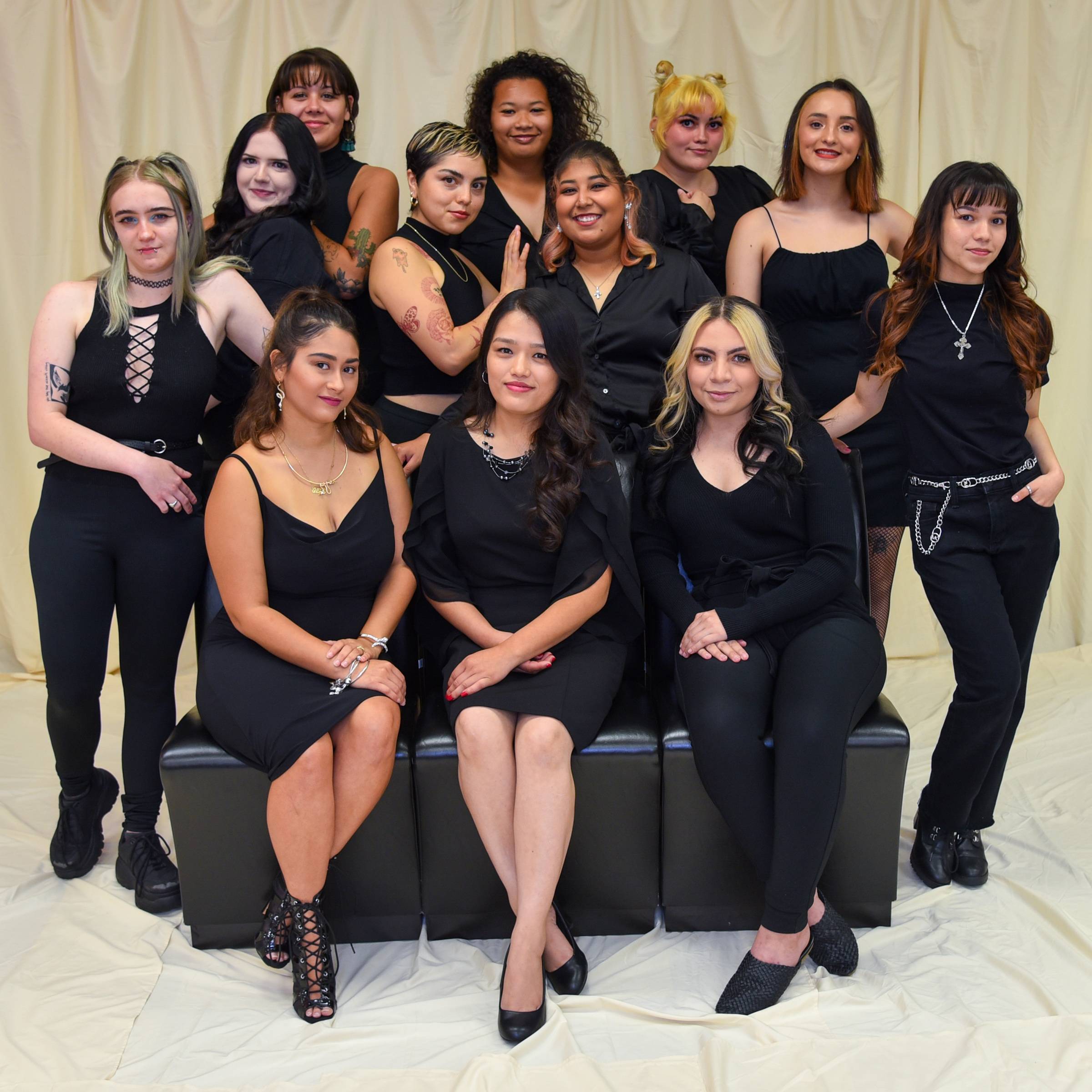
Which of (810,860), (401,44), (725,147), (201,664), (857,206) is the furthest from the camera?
(401,44)

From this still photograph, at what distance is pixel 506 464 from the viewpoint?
2.41 metres

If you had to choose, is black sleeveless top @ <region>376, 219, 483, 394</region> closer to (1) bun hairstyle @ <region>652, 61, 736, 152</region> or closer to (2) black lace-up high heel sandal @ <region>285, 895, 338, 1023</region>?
(1) bun hairstyle @ <region>652, 61, 736, 152</region>

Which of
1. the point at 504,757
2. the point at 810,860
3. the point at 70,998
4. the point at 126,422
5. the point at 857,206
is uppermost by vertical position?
the point at 857,206

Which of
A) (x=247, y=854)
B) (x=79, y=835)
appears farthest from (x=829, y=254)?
(x=79, y=835)

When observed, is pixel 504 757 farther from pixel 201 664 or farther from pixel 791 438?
pixel 791 438

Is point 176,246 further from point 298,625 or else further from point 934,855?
point 934,855

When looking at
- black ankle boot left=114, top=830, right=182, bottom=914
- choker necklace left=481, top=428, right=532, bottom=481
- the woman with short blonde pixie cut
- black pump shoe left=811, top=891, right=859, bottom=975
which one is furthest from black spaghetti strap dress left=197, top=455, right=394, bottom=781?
the woman with short blonde pixie cut

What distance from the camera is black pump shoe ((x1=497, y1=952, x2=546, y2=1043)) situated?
204cm

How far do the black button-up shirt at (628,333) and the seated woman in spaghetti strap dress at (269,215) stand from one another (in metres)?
0.61

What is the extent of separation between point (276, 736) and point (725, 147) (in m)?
2.11

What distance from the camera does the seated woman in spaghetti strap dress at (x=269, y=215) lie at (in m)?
2.67

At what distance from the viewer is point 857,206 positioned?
2.87m

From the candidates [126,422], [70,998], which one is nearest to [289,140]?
[126,422]

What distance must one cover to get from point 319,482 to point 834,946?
1.40m
